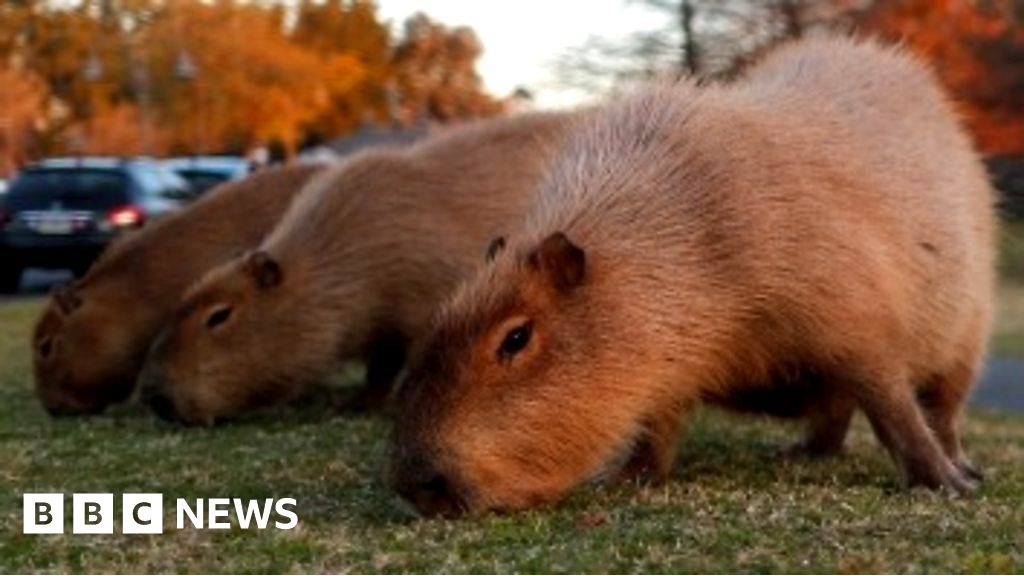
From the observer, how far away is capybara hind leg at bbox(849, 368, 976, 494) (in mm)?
6316

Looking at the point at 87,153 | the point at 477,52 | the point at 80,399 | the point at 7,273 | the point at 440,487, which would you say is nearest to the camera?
the point at 440,487

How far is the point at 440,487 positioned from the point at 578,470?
0.51 metres

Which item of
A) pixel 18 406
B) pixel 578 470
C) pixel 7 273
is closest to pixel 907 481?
pixel 578 470

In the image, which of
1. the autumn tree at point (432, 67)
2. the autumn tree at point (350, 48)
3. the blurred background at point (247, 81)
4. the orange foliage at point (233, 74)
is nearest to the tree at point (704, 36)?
the blurred background at point (247, 81)

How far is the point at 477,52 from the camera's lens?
244ft

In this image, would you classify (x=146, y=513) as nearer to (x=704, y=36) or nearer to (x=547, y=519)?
(x=547, y=519)

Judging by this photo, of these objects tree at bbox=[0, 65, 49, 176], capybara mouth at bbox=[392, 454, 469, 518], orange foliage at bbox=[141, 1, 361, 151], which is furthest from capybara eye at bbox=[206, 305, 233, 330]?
tree at bbox=[0, 65, 49, 176]

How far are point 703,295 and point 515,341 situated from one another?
712mm

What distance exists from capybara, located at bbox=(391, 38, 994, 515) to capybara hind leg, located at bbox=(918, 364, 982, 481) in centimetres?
10

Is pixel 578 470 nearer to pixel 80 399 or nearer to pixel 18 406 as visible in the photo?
pixel 80 399

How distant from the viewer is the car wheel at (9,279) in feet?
77.8

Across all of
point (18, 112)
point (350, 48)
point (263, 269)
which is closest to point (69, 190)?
point (263, 269)

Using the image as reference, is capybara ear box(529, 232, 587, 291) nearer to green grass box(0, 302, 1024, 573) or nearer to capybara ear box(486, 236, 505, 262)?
capybara ear box(486, 236, 505, 262)

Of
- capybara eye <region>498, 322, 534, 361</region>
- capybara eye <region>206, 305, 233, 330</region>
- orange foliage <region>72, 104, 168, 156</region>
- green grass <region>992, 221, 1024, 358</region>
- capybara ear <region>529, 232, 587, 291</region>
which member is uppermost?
capybara ear <region>529, 232, 587, 291</region>
